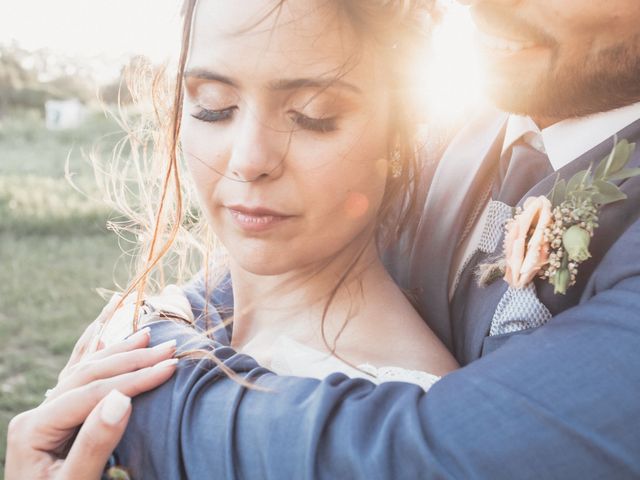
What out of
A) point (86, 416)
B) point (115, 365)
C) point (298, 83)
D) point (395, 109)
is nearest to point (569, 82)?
point (395, 109)

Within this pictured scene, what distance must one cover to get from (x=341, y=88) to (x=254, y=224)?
45 cm

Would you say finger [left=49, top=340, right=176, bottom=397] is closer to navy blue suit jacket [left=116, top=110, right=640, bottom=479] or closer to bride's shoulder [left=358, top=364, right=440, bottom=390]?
navy blue suit jacket [left=116, top=110, right=640, bottom=479]

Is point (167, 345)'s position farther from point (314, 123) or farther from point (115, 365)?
point (314, 123)

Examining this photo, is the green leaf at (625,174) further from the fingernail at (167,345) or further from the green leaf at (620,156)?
the fingernail at (167,345)

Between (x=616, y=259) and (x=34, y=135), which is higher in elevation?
(x=616, y=259)

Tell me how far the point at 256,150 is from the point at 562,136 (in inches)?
38.2

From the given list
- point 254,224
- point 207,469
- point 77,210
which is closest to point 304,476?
point 207,469

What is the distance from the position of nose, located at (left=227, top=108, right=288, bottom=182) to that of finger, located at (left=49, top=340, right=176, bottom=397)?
1.72ft

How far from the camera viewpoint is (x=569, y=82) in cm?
238

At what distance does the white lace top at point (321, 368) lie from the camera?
197 cm

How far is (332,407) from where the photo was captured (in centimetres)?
165

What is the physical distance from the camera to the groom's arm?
4.81ft

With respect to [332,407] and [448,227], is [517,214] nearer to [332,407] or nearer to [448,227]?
[448,227]

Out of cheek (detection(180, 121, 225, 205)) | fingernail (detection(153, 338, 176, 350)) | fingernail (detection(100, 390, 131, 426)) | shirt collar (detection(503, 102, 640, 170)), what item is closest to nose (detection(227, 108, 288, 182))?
cheek (detection(180, 121, 225, 205))
